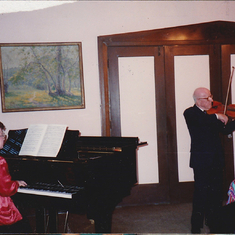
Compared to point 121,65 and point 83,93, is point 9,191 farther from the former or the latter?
point 121,65

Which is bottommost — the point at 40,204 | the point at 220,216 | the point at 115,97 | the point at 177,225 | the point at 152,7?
the point at 177,225

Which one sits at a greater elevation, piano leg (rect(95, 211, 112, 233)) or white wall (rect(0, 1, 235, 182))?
white wall (rect(0, 1, 235, 182))

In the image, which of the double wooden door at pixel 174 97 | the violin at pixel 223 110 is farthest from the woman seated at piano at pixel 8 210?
the violin at pixel 223 110

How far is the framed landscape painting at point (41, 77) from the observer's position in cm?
361

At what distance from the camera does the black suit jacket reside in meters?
2.85

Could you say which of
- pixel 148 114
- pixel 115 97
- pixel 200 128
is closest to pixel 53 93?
pixel 115 97

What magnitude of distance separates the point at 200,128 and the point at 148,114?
3.59 ft

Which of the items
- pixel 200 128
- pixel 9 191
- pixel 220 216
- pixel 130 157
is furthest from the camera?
pixel 200 128

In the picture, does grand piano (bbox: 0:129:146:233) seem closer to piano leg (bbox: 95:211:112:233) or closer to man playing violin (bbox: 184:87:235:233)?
piano leg (bbox: 95:211:112:233)

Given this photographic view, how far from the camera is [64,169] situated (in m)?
2.32

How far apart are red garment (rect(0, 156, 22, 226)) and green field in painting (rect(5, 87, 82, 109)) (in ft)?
4.97

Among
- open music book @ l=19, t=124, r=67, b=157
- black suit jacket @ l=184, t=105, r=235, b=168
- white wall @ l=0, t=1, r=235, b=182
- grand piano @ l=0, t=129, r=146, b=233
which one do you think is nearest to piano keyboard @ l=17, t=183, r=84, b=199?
grand piano @ l=0, t=129, r=146, b=233

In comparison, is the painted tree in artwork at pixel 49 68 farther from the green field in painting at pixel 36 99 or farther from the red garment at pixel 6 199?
the red garment at pixel 6 199

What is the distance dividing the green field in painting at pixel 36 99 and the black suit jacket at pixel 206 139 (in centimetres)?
157
